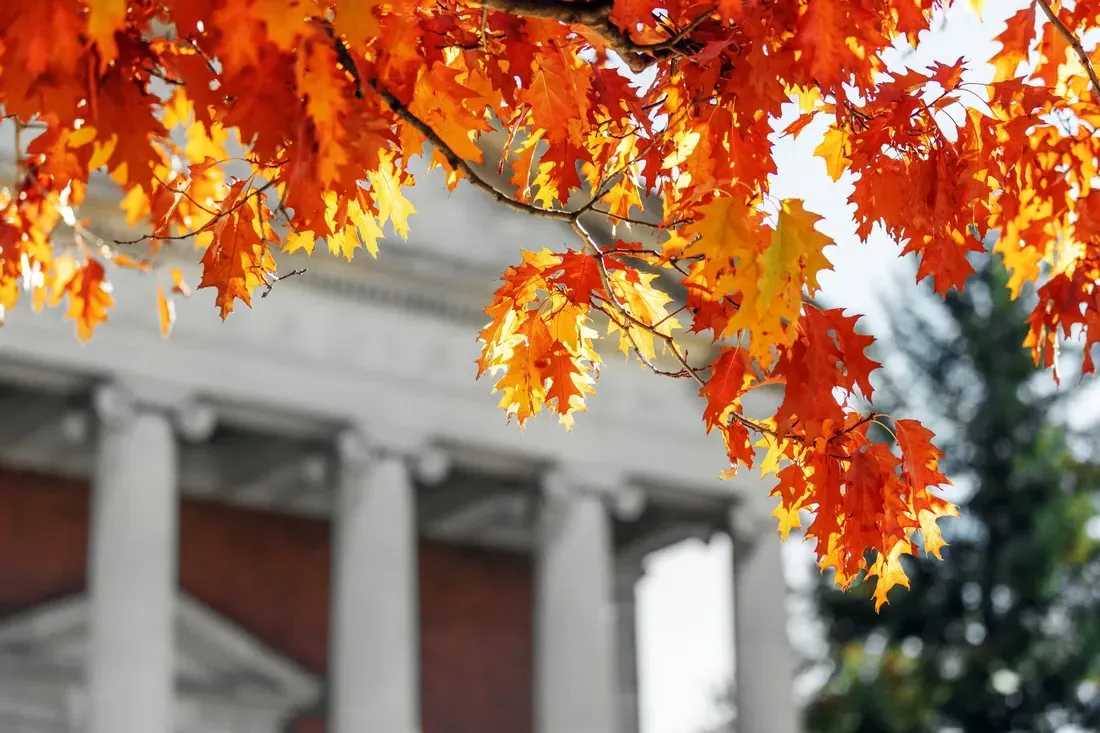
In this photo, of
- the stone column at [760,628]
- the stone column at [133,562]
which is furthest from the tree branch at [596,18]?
the stone column at [760,628]

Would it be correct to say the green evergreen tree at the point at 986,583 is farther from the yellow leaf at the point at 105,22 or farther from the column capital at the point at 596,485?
the yellow leaf at the point at 105,22

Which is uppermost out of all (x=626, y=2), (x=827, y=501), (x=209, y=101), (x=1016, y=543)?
(x=1016, y=543)

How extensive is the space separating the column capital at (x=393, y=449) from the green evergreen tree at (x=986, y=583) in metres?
21.0

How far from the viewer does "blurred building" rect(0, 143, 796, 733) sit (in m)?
25.0

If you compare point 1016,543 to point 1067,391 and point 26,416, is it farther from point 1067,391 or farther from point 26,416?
point 26,416

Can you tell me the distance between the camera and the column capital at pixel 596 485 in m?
29.1

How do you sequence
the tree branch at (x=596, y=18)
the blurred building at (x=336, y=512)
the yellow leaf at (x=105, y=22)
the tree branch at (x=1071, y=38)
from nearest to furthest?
the yellow leaf at (x=105, y=22)
the tree branch at (x=596, y=18)
the tree branch at (x=1071, y=38)
the blurred building at (x=336, y=512)

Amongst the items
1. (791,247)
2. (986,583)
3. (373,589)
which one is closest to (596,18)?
(791,247)

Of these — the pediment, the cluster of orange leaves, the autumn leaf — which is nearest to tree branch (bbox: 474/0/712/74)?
the cluster of orange leaves

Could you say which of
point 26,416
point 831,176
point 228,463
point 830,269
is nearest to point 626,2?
point 830,269

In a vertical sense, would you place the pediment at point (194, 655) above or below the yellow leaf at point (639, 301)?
above

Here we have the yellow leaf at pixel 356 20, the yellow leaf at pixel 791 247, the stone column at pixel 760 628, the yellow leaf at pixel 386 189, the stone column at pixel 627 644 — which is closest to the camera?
the yellow leaf at pixel 356 20

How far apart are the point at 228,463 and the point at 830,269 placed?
82.3ft

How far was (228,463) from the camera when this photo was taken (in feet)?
97.7
